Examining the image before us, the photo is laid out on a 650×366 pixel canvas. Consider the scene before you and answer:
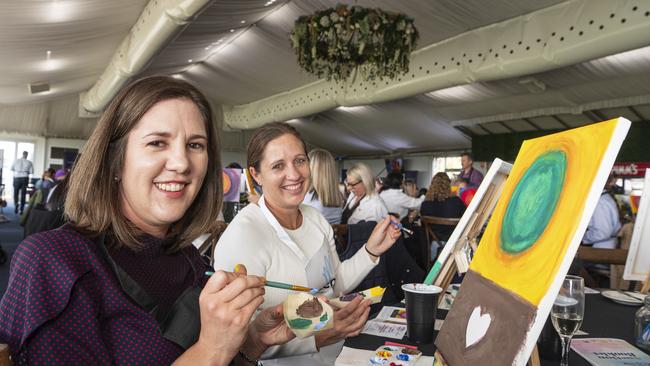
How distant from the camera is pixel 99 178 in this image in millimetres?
941

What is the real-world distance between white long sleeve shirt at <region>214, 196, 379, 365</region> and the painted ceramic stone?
1.12 feet

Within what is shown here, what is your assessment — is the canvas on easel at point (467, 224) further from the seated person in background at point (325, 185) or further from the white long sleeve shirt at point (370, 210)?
the white long sleeve shirt at point (370, 210)

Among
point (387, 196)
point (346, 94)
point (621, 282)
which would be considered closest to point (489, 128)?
point (346, 94)

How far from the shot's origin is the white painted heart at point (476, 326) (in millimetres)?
735

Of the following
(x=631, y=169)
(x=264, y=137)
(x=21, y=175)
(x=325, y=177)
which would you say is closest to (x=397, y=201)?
(x=325, y=177)

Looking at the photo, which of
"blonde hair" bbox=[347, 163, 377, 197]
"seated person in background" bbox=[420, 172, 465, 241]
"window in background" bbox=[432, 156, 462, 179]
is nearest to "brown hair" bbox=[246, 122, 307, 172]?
"blonde hair" bbox=[347, 163, 377, 197]

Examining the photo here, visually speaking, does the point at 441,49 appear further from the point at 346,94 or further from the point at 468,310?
the point at 468,310

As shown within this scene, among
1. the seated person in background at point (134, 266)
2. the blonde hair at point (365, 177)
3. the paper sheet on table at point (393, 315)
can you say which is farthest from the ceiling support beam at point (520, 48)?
the seated person in background at point (134, 266)

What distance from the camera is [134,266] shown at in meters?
0.93

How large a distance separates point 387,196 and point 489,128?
7.35 m

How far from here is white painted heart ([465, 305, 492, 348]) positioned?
2.41 ft

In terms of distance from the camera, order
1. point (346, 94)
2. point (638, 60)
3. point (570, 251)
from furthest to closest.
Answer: point (346, 94), point (638, 60), point (570, 251)

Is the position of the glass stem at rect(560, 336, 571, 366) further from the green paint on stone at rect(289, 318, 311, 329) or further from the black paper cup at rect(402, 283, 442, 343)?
the green paint on stone at rect(289, 318, 311, 329)

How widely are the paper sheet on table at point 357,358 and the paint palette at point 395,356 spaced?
0.04ft
